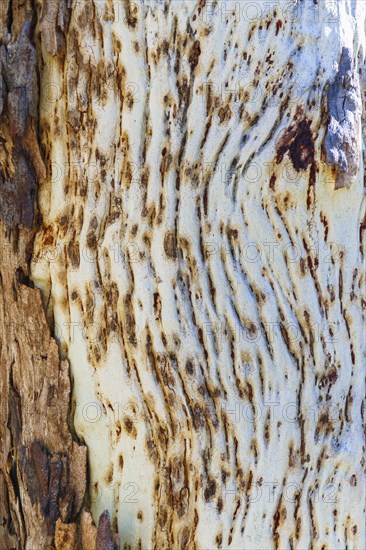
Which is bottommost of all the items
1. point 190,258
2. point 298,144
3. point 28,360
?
point 28,360

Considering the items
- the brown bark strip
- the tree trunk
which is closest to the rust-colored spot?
the tree trunk

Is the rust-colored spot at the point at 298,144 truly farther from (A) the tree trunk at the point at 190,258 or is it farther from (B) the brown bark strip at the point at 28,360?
(B) the brown bark strip at the point at 28,360

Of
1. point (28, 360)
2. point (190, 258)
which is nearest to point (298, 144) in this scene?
point (190, 258)

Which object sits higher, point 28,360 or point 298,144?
point 298,144

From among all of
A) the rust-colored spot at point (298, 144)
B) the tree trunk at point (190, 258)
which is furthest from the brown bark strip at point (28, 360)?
the rust-colored spot at point (298, 144)

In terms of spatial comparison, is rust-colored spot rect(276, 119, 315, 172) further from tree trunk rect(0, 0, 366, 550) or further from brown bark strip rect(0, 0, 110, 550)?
brown bark strip rect(0, 0, 110, 550)

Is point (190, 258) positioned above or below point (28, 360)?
above

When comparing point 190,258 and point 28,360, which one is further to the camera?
point 28,360

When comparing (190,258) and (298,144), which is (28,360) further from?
(298,144)

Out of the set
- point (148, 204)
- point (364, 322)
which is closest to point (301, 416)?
point (364, 322)
